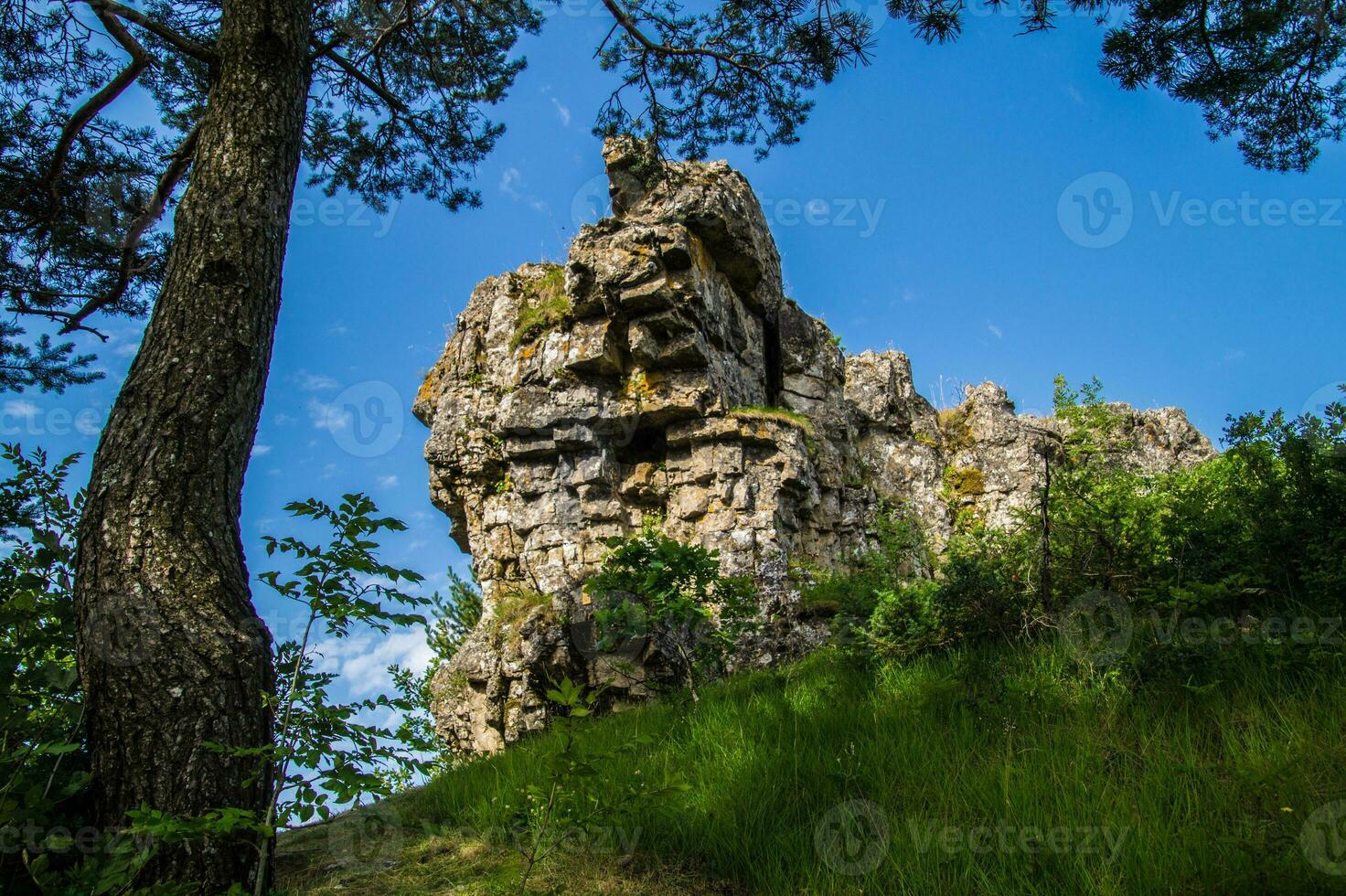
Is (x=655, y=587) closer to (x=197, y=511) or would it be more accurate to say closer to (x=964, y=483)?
(x=197, y=511)

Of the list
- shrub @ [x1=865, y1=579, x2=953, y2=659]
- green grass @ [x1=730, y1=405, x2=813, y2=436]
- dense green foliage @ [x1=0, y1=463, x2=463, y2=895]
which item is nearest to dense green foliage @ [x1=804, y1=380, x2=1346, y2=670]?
shrub @ [x1=865, y1=579, x2=953, y2=659]

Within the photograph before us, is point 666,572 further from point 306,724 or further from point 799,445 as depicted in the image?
point 799,445

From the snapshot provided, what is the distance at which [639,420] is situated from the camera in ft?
36.7

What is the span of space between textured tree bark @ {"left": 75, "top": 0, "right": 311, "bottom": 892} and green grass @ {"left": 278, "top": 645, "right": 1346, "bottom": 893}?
0.97 m

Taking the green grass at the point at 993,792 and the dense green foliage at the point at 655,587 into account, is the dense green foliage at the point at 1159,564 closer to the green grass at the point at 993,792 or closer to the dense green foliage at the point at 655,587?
the green grass at the point at 993,792

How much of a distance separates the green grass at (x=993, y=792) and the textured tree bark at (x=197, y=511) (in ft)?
3.17

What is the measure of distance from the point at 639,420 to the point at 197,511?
8120 mm

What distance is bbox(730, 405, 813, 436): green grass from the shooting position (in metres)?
11.1

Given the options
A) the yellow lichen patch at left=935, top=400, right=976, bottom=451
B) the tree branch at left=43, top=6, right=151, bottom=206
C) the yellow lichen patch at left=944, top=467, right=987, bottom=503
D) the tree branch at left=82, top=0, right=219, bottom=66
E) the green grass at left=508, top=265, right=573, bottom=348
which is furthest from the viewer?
the yellow lichen patch at left=935, top=400, right=976, bottom=451

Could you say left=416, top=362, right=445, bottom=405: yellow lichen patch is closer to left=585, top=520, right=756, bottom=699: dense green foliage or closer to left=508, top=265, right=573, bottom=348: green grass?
left=508, top=265, right=573, bottom=348: green grass

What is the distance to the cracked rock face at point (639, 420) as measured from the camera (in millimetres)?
10008

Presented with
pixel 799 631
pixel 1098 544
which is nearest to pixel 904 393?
pixel 799 631

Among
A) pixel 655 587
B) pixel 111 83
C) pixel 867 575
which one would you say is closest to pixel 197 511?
pixel 655 587

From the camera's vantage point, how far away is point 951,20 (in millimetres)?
5012
